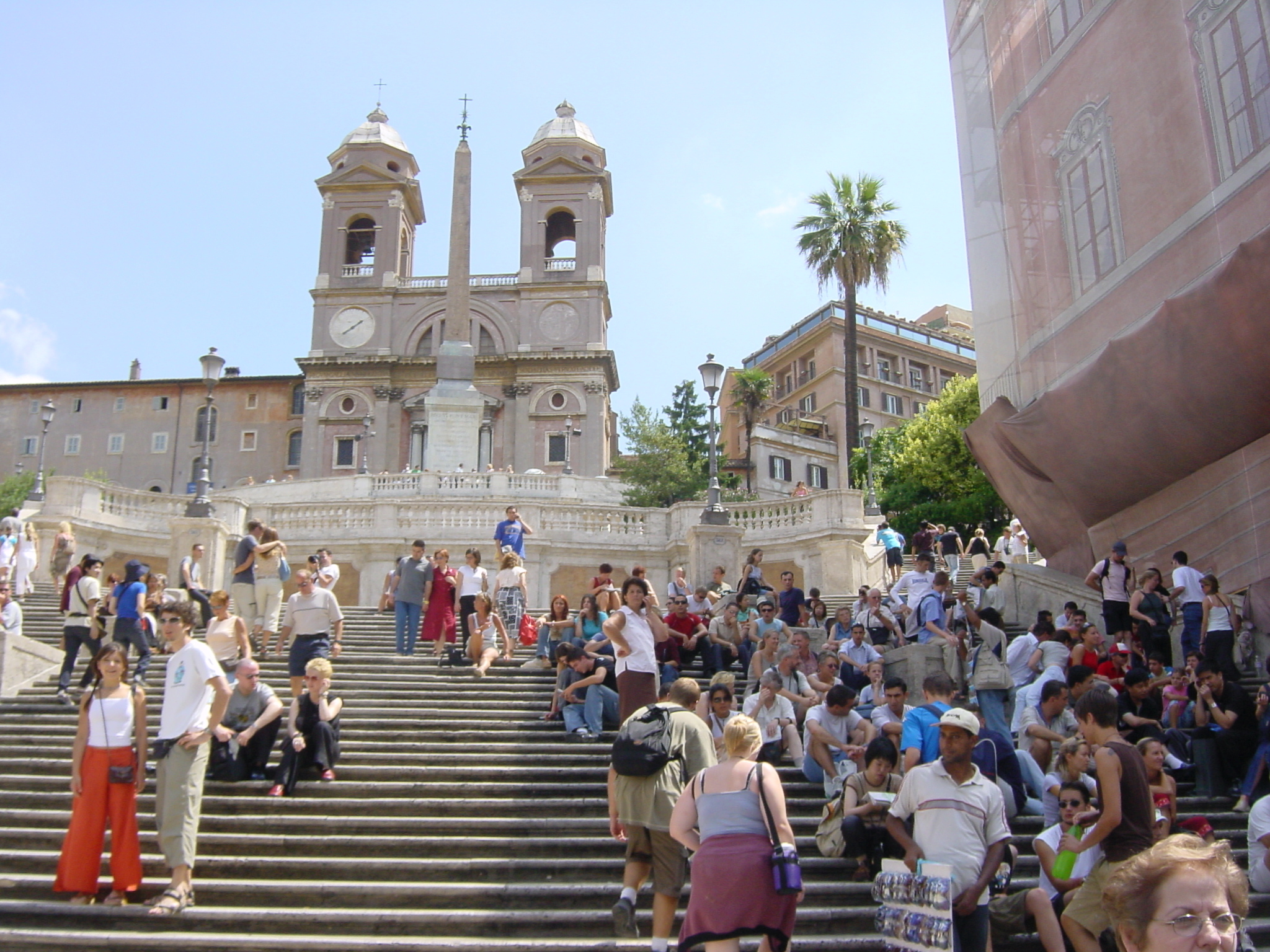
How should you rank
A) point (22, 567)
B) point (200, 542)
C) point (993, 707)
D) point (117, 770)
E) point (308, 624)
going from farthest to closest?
1. point (200, 542)
2. point (22, 567)
3. point (308, 624)
4. point (993, 707)
5. point (117, 770)

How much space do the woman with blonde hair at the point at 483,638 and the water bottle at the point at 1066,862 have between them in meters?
7.25

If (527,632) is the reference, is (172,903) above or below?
below

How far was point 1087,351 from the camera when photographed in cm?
1598

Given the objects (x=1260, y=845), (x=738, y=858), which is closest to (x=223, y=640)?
(x=738, y=858)

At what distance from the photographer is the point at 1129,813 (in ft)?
18.1

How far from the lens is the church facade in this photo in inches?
2255

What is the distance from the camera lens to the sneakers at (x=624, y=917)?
20.9ft

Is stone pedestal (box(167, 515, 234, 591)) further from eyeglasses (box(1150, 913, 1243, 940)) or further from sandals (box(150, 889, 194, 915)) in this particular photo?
eyeglasses (box(1150, 913, 1243, 940))

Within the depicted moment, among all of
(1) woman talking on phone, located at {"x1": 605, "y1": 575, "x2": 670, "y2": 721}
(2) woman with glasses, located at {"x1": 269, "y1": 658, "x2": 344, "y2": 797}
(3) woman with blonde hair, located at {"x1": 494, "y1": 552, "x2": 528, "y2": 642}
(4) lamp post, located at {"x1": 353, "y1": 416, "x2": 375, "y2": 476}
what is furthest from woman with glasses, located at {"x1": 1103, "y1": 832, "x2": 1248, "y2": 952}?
(4) lamp post, located at {"x1": 353, "y1": 416, "x2": 375, "y2": 476}

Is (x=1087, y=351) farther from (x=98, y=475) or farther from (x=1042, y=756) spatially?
(x=98, y=475)

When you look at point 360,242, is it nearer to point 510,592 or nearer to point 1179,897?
point 510,592

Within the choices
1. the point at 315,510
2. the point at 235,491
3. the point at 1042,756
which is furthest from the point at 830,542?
the point at 235,491

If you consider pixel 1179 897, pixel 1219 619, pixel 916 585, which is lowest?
pixel 1179 897

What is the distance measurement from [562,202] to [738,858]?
58.0m
